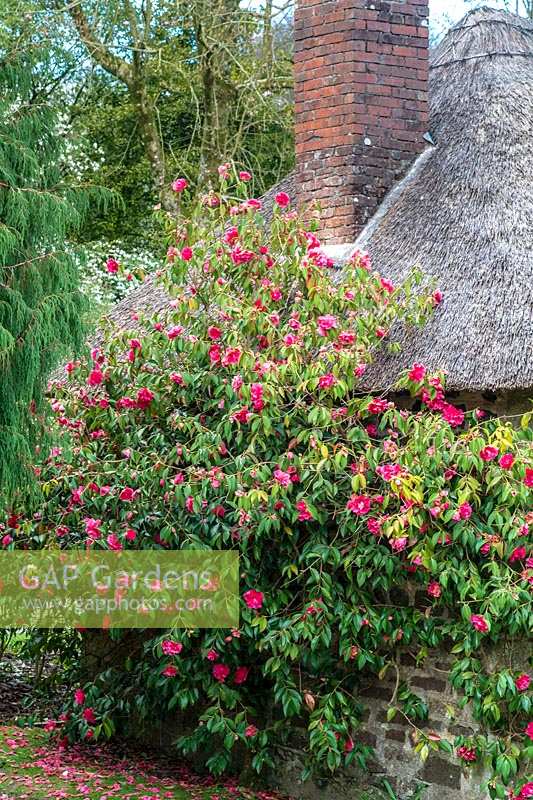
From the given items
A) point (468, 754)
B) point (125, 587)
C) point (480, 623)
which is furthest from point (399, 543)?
point (125, 587)

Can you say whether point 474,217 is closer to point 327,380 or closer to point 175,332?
point 327,380

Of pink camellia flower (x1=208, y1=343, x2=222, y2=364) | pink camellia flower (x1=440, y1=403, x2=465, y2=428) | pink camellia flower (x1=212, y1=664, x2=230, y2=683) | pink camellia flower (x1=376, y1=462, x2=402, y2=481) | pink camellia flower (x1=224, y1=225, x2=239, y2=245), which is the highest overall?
pink camellia flower (x1=224, y1=225, x2=239, y2=245)

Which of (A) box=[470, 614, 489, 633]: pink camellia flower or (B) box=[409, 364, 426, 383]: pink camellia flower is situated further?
(B) box=[409, 364, 426, 383]: pink camellia flower

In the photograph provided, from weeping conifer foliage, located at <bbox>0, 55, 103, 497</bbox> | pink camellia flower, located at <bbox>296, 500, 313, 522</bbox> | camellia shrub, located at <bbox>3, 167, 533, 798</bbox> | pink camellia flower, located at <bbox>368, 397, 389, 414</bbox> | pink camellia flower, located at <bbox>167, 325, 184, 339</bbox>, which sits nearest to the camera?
weeping conifer foliage, located at <bbox>0, 55, 103, 497</bbox>

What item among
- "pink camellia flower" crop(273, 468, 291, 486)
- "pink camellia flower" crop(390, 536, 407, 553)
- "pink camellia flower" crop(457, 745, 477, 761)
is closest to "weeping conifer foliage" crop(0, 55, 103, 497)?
"pink camellia flower" crop(273, 468, 291, 486)

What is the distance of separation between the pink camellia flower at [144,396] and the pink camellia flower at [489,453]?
5.71 ft

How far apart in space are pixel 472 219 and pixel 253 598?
2423 millimetres

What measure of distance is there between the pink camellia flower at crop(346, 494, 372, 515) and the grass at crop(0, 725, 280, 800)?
5.46 ft

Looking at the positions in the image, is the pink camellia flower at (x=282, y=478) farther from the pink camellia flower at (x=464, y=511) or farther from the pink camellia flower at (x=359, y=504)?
the pink camellia flower at (x=464, y=511)

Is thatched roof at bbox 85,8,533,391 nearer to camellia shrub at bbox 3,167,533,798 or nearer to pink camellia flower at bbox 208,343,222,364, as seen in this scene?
camellia shrub at bbox 3,167,533,798

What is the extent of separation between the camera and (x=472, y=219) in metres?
6.05

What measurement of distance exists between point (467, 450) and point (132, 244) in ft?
34.0

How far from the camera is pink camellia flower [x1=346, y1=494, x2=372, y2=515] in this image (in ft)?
16.5

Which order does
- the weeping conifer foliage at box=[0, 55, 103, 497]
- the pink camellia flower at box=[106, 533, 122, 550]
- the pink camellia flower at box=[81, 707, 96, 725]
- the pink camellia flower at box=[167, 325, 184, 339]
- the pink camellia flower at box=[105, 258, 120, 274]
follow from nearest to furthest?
1. the weeping conifer foliage at box=[0, 55, 103, 497]
2. the pink camellia flower at box=[106, 533, 122, 550]
3. the pink camellia flower at box=[167, 325, 184, 339]
4. the pink camellia flower at box=[105, 258, 120, 274]
5. the pink camellia flower at box=[81, 707, 96, 725]
